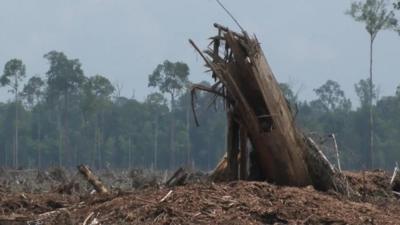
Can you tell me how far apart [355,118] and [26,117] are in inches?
1083

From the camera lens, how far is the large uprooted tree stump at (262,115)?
920cm

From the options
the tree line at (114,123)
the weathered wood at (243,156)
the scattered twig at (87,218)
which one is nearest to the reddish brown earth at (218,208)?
the scattered twig at (87,218)

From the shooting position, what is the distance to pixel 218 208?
7809 mm

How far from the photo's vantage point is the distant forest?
62.6m

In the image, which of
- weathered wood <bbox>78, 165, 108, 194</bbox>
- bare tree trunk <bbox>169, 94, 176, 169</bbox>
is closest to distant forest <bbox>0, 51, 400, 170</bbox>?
bare tree trunk <bbox>169, 94, 176, 169</bbox>

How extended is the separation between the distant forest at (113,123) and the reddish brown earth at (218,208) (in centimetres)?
5075

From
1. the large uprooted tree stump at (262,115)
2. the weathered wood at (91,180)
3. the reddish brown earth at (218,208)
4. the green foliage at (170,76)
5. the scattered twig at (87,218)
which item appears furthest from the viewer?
the green foliage at (170,76)

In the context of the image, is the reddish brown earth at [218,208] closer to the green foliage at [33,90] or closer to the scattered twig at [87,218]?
the scattered twig at [87,218]

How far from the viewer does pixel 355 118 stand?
63688 mm

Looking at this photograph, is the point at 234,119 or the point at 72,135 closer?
the point at 234,119

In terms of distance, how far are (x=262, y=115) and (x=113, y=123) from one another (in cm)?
6161

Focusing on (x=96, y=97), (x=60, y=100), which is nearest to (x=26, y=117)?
(x=60, y=100)

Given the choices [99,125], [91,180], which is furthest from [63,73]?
[91,180]

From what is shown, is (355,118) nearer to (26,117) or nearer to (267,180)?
(26,117)
